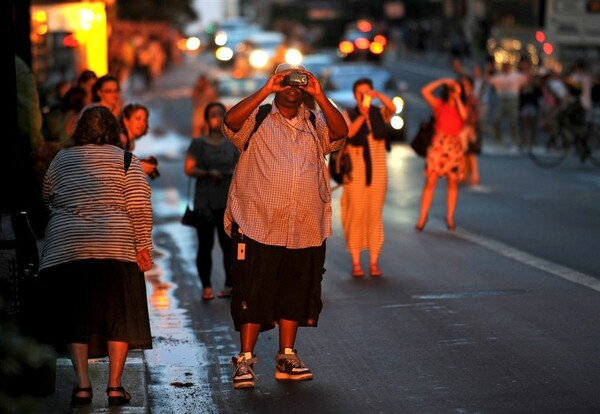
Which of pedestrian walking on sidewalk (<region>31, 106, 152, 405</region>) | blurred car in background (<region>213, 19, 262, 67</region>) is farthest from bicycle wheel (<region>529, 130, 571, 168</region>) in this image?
blurred car in background (<region>213, 19, 262, 67</region>)

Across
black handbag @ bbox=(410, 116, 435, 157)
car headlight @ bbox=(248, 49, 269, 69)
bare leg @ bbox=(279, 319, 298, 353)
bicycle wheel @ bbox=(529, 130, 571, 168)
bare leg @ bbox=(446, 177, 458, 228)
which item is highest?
black handbag @ bbox=(410, 116, 435, 157)

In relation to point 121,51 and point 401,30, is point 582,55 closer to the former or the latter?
point 121,51

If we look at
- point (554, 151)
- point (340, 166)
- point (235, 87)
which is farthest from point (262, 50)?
point (340, 166)

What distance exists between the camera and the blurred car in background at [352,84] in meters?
30.1

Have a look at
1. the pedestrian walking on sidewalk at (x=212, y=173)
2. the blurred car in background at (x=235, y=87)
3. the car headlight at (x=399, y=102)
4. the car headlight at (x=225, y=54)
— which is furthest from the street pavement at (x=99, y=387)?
the car headlight at (x=225, y=54)

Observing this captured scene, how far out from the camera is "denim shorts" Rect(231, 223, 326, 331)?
841 cm

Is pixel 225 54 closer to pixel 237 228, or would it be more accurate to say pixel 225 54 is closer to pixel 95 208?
pixel 237 228

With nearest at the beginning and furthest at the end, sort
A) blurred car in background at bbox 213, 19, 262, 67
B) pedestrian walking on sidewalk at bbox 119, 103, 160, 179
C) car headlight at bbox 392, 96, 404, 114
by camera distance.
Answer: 1. pedestrian walking on sidewalk at bbox 119, 103, 160, 179
2. car headlight at bbox 392, 96, 404, 114
3. blurred car in background at bbox 213, 19, 262, 67

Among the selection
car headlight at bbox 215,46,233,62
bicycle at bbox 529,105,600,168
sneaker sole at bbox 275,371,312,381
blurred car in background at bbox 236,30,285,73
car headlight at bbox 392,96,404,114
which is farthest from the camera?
car headlight at bbox 215,46,233,62

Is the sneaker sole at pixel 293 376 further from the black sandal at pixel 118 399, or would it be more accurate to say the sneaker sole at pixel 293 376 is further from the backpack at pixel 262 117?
the backpack at pixel 262 117

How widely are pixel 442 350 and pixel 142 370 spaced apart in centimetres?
202

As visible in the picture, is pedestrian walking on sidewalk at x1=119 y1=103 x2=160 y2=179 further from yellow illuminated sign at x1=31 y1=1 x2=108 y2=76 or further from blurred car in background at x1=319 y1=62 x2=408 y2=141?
blurred car in background at x1=319 y1=62 x2=408 y2=141

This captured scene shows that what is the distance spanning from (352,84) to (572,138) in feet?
22.8

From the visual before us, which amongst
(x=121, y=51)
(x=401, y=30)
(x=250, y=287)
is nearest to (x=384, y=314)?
(x=250, y=287)
